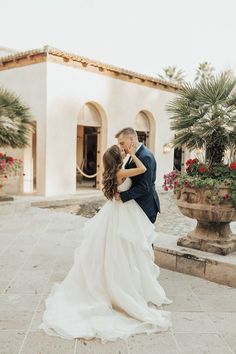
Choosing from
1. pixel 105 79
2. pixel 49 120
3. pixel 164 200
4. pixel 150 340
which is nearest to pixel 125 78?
pixel 105 79

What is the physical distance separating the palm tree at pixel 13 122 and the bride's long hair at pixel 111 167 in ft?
18.9

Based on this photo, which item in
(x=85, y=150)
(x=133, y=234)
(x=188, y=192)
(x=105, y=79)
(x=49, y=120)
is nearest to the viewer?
(x=133, y=234)

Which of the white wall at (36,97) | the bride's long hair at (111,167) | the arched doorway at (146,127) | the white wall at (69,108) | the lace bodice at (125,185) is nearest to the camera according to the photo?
the bride's long hair at (111,167)

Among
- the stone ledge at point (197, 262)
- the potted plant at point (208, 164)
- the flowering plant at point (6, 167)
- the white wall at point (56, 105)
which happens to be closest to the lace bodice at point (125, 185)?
the potted plant at point (208, 164)

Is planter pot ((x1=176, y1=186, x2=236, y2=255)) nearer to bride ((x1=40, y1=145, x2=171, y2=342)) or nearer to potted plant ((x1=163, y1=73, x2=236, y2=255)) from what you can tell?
potted plant ((x1=163, y1=73, x2=236, y2=255))

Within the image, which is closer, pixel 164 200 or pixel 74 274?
pixel 74 274

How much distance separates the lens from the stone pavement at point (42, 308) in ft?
8.43

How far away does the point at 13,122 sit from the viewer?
27.8 feet

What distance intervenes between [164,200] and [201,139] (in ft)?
26.9

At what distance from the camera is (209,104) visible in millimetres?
4176

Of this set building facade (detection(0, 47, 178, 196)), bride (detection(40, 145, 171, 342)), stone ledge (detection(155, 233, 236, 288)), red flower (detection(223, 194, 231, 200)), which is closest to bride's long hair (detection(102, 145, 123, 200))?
bride (detection(40, 145, 171, 342))

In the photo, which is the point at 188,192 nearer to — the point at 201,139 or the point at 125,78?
the point at 201,139

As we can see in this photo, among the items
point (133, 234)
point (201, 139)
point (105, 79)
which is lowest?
→ point (133, 234)

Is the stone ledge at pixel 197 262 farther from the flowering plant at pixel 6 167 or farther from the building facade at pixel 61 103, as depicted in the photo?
the building facade at pixel 61 103
